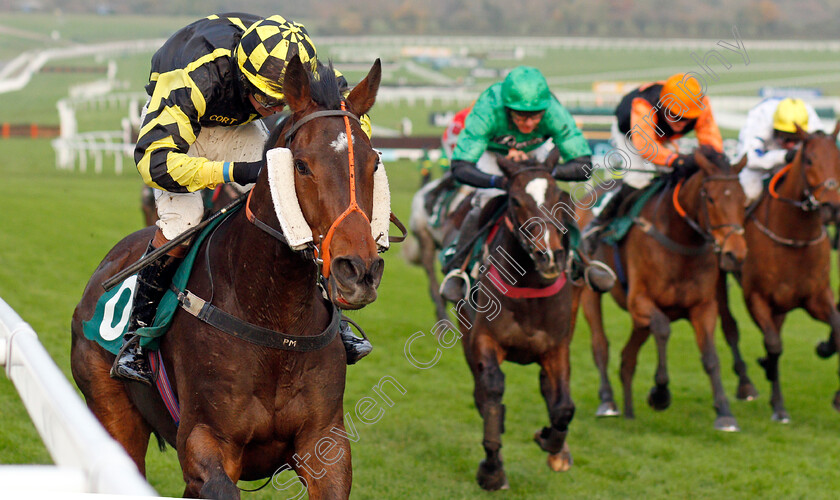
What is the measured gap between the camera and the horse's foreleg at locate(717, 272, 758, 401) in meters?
7.80

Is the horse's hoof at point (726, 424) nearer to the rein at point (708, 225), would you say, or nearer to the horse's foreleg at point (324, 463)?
the rein at point (708, 225)

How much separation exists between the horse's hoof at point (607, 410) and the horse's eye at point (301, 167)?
4.79 m

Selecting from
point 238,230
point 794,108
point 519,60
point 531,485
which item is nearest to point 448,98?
point 519,60

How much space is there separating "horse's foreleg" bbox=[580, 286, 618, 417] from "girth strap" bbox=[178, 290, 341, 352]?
14.1 ft

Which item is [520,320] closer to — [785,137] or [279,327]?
[279,327]

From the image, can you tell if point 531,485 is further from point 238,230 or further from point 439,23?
point 439,23

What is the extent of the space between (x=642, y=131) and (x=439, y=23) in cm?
5269

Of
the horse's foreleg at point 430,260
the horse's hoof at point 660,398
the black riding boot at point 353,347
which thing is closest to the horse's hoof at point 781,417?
the horse's hoof at point 660,398

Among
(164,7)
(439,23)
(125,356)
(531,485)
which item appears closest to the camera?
(125,356)

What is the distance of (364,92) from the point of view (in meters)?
3.02

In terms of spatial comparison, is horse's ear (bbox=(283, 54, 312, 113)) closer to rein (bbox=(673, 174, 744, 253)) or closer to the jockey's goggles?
rein (bbox=(673, 174, 744, 253))

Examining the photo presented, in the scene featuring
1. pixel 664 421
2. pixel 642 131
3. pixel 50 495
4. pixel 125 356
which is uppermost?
pixel 642 131

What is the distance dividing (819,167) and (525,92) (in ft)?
8.66

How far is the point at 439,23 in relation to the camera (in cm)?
5834
